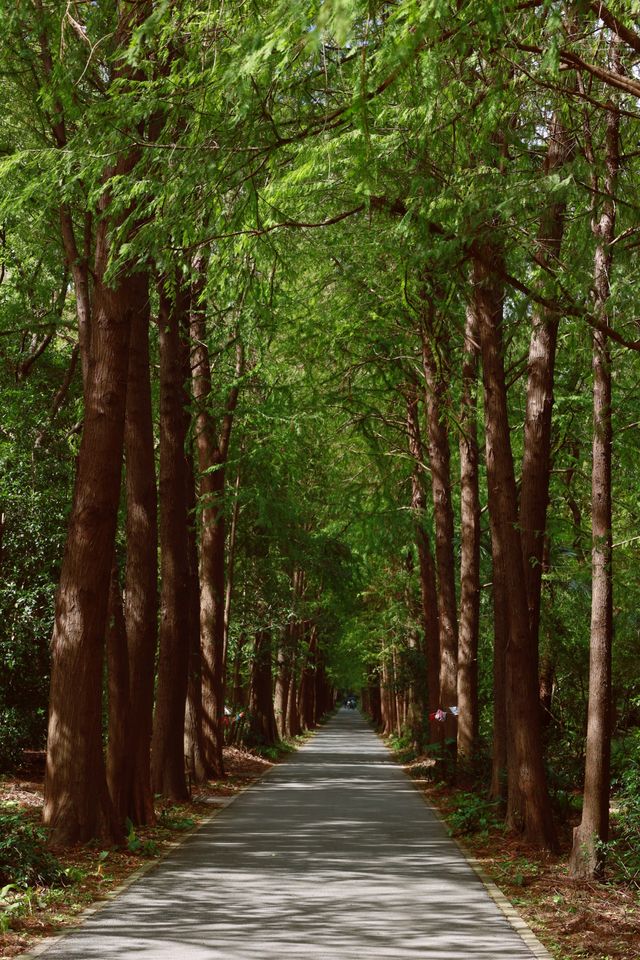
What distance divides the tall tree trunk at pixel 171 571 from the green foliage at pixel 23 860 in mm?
7355

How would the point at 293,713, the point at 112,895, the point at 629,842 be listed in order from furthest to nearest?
the point at 293,713, the point at 629,842, the point at 112,895

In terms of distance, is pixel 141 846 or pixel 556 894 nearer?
pixel 556 894

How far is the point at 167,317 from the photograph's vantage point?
697 inches

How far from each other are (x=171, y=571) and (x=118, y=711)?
14.2 feet

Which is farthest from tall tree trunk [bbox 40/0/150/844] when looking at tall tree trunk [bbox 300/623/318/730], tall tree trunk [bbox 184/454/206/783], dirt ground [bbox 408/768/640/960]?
tall tree trunk [bbox 300/623/318/730]

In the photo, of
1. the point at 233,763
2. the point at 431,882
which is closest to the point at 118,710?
the point at 431,882

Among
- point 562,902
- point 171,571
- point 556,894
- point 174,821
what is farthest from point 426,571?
point 562,902

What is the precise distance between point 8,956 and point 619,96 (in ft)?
25.5

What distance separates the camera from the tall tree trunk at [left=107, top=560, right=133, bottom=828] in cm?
1360

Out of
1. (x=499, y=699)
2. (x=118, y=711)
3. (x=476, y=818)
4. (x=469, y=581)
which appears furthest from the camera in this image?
(x=469, y=581)

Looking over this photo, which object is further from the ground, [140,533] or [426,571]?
[426,571]

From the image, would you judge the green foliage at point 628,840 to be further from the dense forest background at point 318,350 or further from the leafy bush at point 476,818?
the leafy bush at point 476,818

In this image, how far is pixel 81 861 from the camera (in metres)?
11.7

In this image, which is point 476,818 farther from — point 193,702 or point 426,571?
point 426,571
